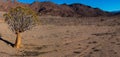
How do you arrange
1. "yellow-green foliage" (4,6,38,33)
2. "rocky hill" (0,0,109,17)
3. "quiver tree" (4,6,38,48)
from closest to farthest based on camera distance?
1. "quiver tree" (4,6,38,48)
2. "yellow-green foliage" (4,6,38,33)
3. "rocky hill" (0,0,109,17)

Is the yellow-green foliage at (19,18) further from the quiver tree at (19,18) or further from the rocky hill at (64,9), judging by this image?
the rocky hill at (64,9)

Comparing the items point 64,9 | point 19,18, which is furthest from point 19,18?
point 64,9

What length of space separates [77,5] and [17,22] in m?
82.8

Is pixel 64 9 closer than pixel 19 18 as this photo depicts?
No

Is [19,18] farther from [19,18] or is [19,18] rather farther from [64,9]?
[64,9]

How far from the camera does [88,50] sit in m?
19.1

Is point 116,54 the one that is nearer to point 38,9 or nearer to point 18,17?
point 18,17

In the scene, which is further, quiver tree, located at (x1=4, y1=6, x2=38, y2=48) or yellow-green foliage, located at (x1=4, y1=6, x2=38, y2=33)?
yellow-green foliage, located at (x1=4, y1=6, x2=38, y2=33)

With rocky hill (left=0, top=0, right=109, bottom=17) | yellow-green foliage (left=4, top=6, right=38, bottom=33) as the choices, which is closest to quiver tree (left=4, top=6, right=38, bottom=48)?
yellow-green foliage (left=4, top=6, right=38, bottom=33)

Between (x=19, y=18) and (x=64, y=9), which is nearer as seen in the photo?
(x=19, y=18)

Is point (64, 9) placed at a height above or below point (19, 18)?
above

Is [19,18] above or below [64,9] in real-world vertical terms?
below

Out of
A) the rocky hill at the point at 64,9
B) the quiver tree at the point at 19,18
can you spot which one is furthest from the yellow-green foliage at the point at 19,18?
the rocky hill at the point at 64,9

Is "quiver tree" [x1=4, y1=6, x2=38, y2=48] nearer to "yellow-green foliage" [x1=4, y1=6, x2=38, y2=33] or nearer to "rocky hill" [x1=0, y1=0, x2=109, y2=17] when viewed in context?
"yellow-green foliage" [x1=4, y1=6, x2=38, y2=33]
